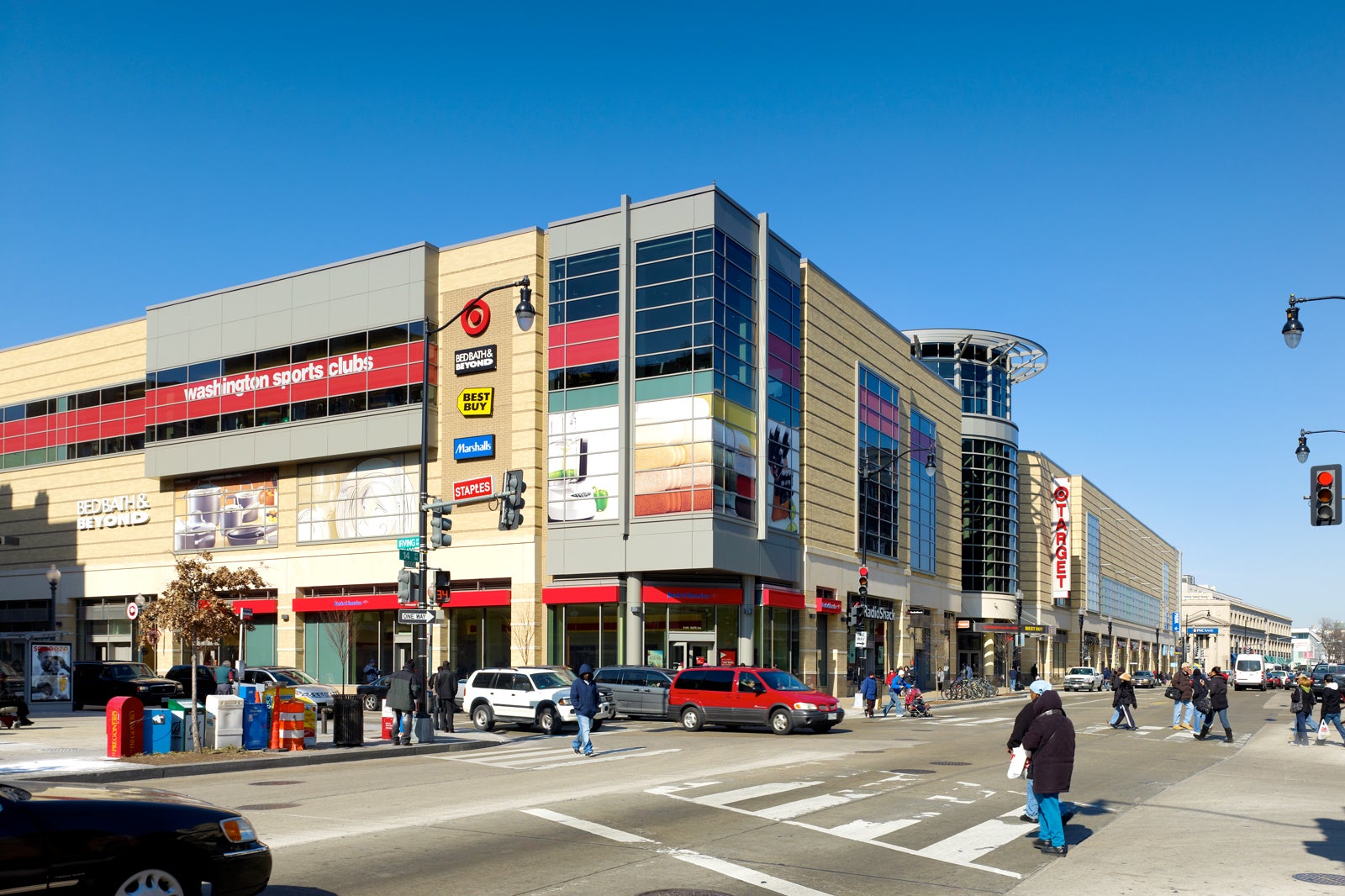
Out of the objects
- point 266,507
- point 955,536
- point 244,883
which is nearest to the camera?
point 244,883

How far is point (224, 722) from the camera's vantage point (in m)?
21.6

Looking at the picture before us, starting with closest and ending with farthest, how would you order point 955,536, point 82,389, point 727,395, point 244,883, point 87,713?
point 244,883 → point 87,713 → point 727,395 → point 82,389 → point 955,536

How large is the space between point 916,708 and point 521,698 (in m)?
15.7

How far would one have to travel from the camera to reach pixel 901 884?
10453mm

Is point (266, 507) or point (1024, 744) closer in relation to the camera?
point (1024, 744)

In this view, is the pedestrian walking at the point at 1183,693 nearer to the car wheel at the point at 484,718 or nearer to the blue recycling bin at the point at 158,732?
the car wheel at the point at 484,718

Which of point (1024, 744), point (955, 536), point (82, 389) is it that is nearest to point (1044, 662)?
point (955, 536)

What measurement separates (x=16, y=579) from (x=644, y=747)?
5315cm

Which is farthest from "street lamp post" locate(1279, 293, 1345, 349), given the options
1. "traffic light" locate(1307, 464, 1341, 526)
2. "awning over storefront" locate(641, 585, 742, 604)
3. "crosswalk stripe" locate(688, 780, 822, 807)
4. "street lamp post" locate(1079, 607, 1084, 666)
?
"street lamp post" locate(1079, 607, 1084, 666)

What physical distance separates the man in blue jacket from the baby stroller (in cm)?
1883

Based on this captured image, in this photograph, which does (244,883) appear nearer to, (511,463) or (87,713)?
(87,713)

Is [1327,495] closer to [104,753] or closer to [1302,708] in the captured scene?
[1302,708]

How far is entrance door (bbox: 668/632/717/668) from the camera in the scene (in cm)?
4594

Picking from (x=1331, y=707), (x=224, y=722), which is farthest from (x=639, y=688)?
(x=1331, y=707)
